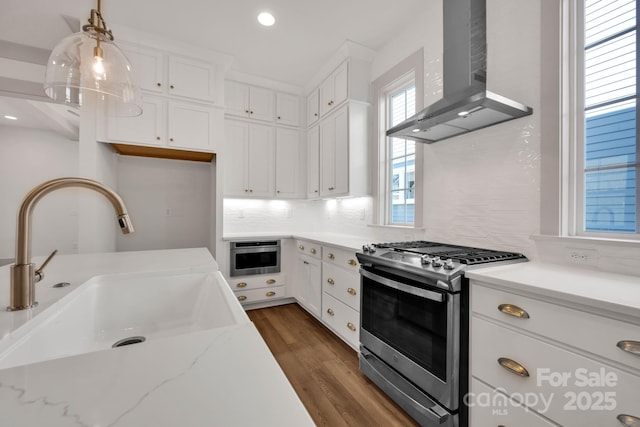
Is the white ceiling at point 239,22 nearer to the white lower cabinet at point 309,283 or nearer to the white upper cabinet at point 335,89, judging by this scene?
the white upper cabinet at point 335,89

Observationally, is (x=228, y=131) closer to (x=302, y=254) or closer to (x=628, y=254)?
(x=302, y=254)

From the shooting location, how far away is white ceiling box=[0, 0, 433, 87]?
2248 millimetres

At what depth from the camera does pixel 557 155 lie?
1510 millimetres

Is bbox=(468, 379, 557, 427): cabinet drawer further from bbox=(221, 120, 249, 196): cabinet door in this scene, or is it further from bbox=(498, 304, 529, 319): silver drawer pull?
→ bbox=(221, 120, 249, 196): cabinet door

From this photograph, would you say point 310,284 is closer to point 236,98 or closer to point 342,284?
point 342,284

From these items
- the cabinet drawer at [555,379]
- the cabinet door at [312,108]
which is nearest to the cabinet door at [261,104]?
the cabinet door at [312,108]

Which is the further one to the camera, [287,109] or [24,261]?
[287,109]

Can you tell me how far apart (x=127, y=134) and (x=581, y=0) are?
11.7 ft

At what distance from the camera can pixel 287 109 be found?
12.2 ft

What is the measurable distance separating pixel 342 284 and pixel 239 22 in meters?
2.57

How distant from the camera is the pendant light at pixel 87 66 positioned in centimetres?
127

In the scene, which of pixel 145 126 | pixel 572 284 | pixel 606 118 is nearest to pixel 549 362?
pixel 572 284

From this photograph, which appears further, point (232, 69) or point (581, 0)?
point (232, 69)

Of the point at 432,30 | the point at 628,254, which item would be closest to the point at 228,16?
the point at 432,30
